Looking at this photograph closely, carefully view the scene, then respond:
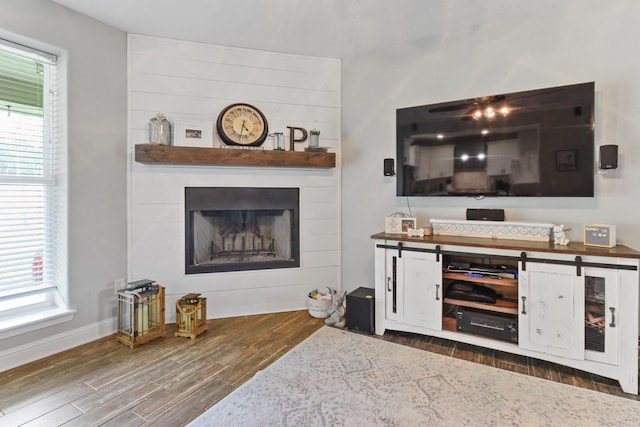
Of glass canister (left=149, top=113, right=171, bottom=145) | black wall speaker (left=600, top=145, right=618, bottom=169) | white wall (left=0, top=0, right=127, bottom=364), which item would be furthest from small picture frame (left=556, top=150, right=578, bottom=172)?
white wall (left=0, top=0, right=127, bottom=364)

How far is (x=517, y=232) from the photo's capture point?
2.41 metres

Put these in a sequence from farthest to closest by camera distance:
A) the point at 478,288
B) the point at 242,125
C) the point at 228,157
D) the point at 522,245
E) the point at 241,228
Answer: the point at 241,228
the point at 242,125
the point at 228,157
the point at 478,288
the point at 522,245

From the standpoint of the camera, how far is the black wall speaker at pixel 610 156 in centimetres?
209

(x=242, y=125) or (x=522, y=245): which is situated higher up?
(x=242, y=125)

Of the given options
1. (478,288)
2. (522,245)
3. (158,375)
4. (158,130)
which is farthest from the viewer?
(158,130)

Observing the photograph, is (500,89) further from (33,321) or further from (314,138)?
(33,321)

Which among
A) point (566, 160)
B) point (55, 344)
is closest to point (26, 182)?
point (55, 344)

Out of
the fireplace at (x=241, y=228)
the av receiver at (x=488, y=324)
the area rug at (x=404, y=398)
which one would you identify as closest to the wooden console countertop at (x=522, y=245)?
the av receiver at (x=488, y=324)

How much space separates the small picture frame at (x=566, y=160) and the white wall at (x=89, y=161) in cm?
338

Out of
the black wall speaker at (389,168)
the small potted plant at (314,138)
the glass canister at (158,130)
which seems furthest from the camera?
the small potted plant at (314,138)

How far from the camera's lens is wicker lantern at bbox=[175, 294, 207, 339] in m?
2.56

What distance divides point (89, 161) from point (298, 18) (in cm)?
197

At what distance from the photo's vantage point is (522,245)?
2.12m

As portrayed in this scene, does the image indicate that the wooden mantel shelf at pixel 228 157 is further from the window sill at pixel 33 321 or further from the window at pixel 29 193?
the window sill at pixel 33 321
